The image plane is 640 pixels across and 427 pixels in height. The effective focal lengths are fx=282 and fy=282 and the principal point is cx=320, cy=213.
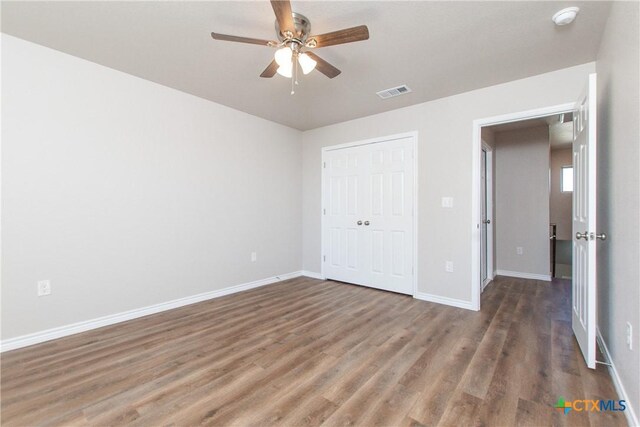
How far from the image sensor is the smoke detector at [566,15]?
187cm

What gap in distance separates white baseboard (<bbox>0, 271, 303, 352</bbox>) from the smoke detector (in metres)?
4.03

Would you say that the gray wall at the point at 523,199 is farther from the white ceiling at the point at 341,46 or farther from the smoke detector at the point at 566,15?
the smoke detector at the point at 566,15

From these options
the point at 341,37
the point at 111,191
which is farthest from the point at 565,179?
the point at 111,191

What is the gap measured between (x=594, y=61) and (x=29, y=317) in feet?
17.3

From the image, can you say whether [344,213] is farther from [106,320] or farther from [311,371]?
[106,320]

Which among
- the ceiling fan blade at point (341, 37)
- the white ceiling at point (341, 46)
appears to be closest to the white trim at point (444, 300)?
the white ceiling at point (341, 46)

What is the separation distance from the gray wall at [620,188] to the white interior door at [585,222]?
4.3 inches

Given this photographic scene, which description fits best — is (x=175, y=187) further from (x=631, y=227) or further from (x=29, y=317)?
(x=631, y=227)

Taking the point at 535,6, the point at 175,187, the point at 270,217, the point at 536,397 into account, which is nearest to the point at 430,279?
the point at 536,397

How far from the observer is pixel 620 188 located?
1708mm

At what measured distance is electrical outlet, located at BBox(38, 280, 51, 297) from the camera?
2.33 metres

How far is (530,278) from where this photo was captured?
4527 mm

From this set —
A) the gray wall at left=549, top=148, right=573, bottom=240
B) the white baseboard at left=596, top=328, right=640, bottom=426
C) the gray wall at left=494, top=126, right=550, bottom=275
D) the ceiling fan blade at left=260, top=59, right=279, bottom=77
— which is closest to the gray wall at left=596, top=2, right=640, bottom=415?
the white baseboard at left=596, top=328, right=640, bottom=426

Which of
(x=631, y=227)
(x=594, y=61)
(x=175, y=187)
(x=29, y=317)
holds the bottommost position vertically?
(x=29, y=317)
